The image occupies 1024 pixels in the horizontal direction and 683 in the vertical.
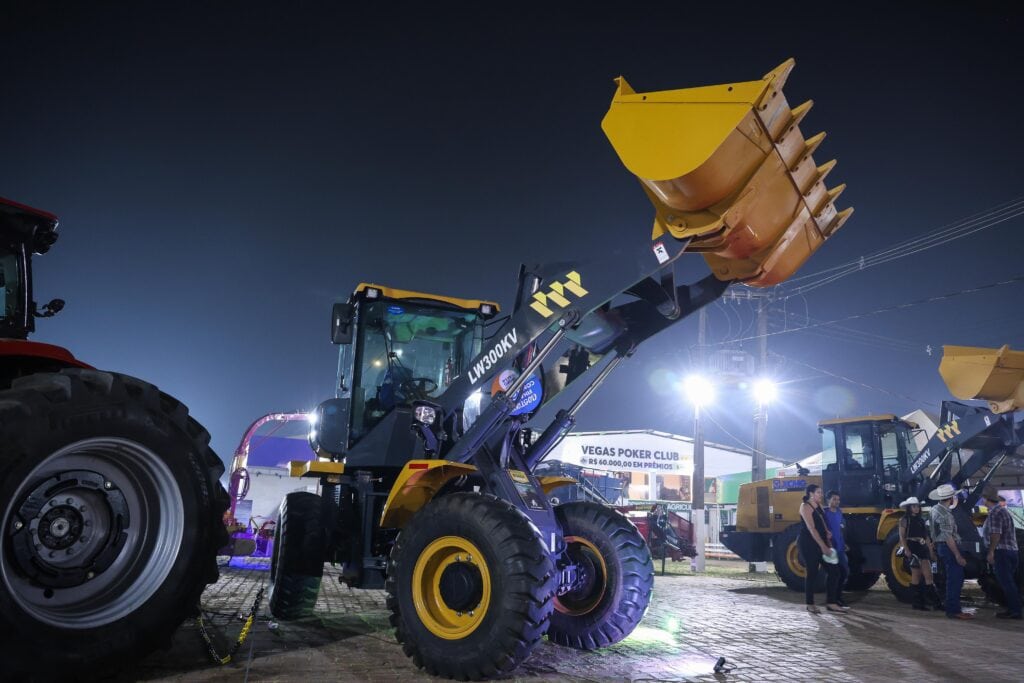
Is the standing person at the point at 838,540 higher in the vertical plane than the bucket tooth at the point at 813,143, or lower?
lower

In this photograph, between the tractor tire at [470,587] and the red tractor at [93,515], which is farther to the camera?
the tractor tire at [470,587]

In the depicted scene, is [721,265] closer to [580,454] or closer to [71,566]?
[71,566]

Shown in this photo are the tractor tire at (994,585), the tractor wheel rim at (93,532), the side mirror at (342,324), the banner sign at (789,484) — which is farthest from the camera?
the banner sign at (789,484)

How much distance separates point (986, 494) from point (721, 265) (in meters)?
8.37

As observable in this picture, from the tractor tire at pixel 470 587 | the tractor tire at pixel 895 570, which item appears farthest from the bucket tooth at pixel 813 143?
the tractor tire at pixel 895 570

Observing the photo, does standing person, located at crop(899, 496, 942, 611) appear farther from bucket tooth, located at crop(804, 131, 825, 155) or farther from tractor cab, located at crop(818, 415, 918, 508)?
bucket tooth, located at crop(804, 131, 825, 155)

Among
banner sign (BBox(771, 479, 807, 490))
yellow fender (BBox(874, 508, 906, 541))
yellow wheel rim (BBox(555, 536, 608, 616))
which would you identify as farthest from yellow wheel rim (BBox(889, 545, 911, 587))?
yellow wheel rim (BBox(555, 536, 608, 616))

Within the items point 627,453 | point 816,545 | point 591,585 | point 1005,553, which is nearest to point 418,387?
point 591,585

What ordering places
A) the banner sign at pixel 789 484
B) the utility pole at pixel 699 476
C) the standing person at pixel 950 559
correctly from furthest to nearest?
1. the utility pole at pixel 699 476
2. the banner sign at pixel 789 484
3. the standing person at pixel 950 559

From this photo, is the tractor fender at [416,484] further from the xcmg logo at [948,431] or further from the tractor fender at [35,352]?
the xcmg logo at [948,431]

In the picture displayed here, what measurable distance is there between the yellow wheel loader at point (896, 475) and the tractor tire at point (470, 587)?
928cm

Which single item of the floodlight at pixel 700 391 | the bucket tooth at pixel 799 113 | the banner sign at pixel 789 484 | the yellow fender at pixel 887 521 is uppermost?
the floodlight at pixel 700 391

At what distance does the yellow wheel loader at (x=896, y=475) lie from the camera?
11570mm

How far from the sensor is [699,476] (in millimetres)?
20516
